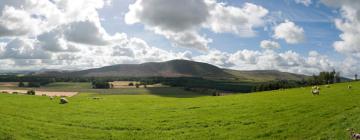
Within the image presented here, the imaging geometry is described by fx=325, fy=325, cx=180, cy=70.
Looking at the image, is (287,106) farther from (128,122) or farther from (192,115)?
(128,122)

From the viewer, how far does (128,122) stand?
1320 inches

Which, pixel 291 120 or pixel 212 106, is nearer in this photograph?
pixel 291 120

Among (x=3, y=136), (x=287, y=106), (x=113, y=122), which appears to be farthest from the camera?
(x=287, y=106)

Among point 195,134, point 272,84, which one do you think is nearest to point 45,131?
point 195,134

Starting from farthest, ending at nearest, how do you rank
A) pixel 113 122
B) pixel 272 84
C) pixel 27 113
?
pixel 272 84 < pixel 27 113 < pixel 113 122

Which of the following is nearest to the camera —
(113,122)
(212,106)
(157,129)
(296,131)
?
(296,131)

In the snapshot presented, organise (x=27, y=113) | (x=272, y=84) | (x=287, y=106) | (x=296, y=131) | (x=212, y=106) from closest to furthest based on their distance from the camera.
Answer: (x=296, y=131) < (x=27, y=113) < (x=287, y=106) < (x=212, y=106) < (x=272, y=84)

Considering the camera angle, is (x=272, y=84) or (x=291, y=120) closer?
(x=291, y=120)

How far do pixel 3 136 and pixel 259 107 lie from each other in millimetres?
27615

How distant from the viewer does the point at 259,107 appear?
130 ft

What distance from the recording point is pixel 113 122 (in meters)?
33.3

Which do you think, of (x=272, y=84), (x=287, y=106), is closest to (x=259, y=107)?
(x=287, y=106)

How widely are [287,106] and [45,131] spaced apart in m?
26.8

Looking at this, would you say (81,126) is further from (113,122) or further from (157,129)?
(157,129)
